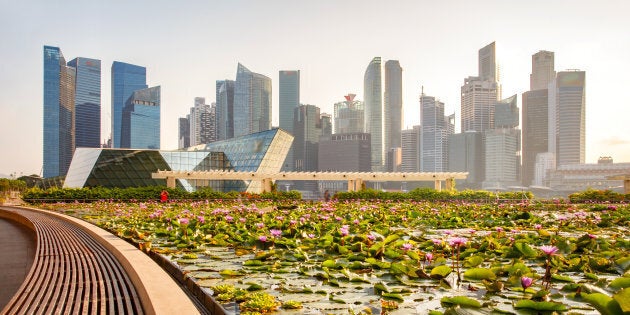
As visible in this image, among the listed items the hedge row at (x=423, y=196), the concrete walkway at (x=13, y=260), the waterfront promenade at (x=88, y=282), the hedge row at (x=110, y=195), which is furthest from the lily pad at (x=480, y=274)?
the hedge row at (x=423, y=196)

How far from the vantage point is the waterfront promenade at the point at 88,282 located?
11.1 feet

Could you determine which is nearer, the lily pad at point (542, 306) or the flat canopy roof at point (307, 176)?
the lily pad at point (542, 306)

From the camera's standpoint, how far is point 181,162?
154ft

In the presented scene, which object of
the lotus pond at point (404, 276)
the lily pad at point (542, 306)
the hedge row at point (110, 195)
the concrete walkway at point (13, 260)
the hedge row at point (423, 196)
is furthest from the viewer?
the hedge row at point (423, 196)

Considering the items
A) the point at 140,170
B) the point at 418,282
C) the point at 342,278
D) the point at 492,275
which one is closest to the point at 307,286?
the point at 342,278

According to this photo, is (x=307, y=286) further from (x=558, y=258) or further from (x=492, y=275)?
(x=558, y=258)

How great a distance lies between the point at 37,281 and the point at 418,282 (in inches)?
152

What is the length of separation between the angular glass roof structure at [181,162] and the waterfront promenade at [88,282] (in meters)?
36.8

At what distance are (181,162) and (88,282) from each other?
44258 millimetres

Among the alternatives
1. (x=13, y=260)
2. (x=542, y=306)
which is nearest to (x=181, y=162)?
(x=13, y=260)

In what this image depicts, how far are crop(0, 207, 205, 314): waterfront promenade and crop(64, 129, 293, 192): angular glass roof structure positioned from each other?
36.8 metres

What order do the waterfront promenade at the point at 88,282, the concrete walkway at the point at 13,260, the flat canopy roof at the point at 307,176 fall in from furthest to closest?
1. the flat canopy roof at the point at 307,176
2. the concrete walkway at the point at 13,260
3. the waterfront promenade at the point at 88,282

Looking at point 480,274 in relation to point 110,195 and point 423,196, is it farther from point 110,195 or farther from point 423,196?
point 423,196

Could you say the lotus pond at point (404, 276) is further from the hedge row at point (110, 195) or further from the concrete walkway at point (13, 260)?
the hedge row at point (110, 195)
